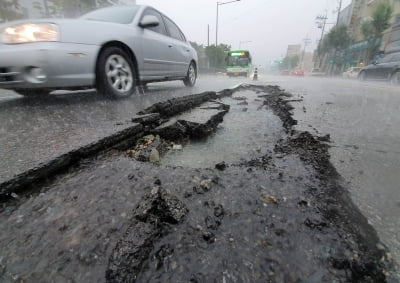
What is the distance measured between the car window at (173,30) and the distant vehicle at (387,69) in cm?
1100

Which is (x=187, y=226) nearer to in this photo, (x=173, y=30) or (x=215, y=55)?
(x=173, y=30)

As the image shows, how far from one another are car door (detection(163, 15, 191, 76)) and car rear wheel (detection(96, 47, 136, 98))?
1445mm

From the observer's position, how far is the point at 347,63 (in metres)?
35.7

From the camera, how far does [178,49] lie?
4.64 metres

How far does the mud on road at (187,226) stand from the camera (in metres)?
0.67

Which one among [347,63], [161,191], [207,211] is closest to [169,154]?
Answer: [161,191]

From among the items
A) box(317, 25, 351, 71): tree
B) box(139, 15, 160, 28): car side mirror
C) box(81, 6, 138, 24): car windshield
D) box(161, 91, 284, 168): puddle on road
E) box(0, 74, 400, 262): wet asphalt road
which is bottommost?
box(161, 91, 284, 168): puddle on road

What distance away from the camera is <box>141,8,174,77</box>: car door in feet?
11.6

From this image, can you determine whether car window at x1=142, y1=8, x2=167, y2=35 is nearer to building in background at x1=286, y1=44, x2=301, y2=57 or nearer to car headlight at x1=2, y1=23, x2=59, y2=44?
car headlight at x1=2, y1=23, x2=59, y2=44

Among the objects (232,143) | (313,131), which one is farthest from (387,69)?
(232,143)

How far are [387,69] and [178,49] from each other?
1175 centimetres

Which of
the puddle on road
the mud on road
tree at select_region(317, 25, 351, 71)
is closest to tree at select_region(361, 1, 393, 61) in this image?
tree at select_region(317, 25, 351, 71)

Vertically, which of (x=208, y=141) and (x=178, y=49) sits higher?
(x=178, y=49)

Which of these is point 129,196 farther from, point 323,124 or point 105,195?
point 323,124
